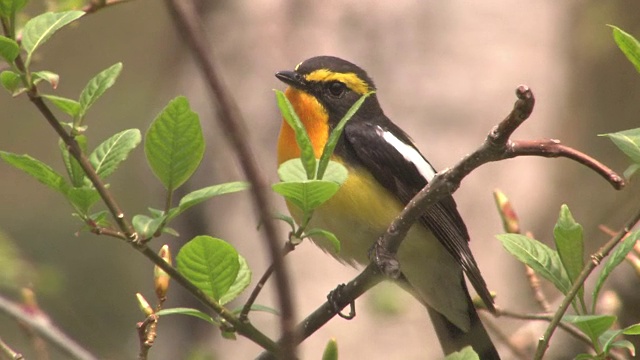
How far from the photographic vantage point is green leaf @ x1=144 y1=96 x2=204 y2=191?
167 cm

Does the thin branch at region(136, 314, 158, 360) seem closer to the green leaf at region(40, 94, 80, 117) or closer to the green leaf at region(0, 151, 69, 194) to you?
the green leaf at region(0, 151, 69, 194)

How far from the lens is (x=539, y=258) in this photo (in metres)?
1.83

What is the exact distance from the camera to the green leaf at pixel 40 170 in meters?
1.73

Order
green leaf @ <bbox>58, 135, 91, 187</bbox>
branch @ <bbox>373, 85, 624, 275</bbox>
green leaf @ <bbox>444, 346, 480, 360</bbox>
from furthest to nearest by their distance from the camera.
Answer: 1. green leaf @ <bbox>58, 135, 91, 187</bbox>
2. green leaf @ <bbox>444, 346, 480, 360</bbox>
3. branch @ <bbox>373, 85, 624, 275</bbox>

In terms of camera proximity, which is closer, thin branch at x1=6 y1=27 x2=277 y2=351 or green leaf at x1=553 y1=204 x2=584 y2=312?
thin branch at x1=6 y1=27 x2=277 y2=351

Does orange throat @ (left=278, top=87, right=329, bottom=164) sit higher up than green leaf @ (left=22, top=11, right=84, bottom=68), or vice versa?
green leaf @ (left=22, top=11, right=84, bottom=68)

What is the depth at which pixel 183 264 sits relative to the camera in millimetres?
1729

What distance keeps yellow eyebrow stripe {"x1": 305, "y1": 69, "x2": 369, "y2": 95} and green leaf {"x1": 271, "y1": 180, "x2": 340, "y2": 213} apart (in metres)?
1.85

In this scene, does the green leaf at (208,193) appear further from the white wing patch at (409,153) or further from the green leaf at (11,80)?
the white wing patch at (409,153)

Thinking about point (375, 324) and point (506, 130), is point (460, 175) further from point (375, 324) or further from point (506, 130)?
point (375, 324)

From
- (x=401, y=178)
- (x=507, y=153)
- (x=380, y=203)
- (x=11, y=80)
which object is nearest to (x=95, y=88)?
(x=11, y=80)

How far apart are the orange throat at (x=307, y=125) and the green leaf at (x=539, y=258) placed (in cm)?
152

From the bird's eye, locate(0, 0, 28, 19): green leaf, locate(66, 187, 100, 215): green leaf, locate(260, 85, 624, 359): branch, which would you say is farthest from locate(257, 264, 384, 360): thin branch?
Answer: the bird's eye

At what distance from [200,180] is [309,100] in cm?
256
